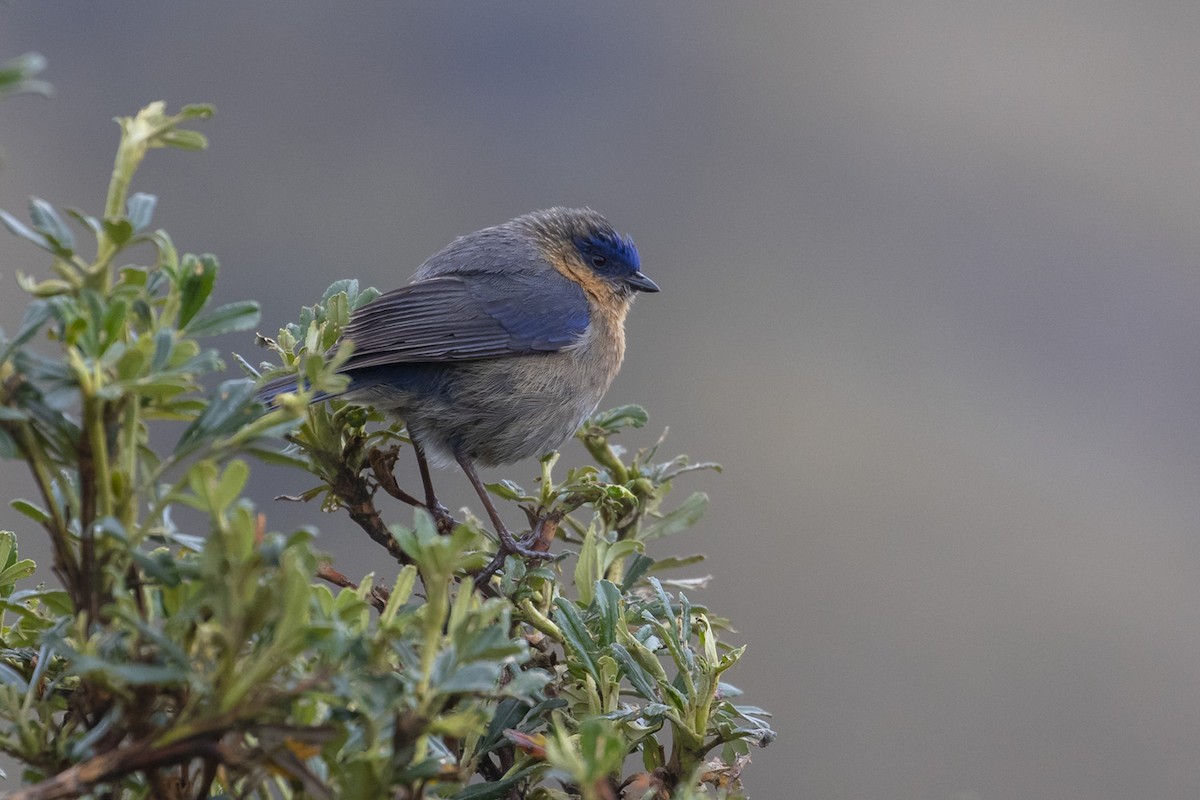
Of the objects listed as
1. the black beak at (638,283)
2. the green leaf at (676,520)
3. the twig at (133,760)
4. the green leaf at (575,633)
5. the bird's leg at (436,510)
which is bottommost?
the twig at (133,760)

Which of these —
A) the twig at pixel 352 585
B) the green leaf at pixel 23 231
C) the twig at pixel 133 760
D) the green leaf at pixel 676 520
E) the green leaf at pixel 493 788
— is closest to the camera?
the twig at pixel 133 760

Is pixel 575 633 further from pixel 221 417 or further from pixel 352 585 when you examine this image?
pixel 221 417

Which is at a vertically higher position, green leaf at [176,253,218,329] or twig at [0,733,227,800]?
green leaf at [176,253,218,329]

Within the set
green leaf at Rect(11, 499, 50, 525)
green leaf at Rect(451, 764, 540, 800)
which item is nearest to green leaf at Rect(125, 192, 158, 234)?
green leaf at Rect(11, 499, 50, 525)

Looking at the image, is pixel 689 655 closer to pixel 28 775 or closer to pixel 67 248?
pixel 28 775

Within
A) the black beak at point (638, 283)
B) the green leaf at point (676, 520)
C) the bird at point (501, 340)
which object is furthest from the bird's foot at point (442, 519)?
the black beak at point (638, 283)

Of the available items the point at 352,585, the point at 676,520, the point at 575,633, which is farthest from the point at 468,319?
the point at 575,633

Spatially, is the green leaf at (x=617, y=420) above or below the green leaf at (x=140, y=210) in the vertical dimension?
above

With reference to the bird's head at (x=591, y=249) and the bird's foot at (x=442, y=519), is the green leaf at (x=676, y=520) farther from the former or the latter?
the bird's head at (x=591, y=249)

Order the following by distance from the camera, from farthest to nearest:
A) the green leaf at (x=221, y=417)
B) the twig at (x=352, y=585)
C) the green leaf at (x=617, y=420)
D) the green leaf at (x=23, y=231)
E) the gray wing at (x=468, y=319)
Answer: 1. the gray wing at (x=468, y=319)
2. the green leaf at (x=617, y=420)
3. the twig at (x=352, y=585)
4. the green leaf at (x=221, y=417)
5. the green leaf at (x=23, y=231)

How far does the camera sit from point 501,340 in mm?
4883

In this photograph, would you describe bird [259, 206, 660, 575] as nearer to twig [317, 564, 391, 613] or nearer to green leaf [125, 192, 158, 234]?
twig [317, 564, 391, 613]

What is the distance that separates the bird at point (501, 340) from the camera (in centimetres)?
445

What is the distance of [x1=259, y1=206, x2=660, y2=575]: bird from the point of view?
4453mm
